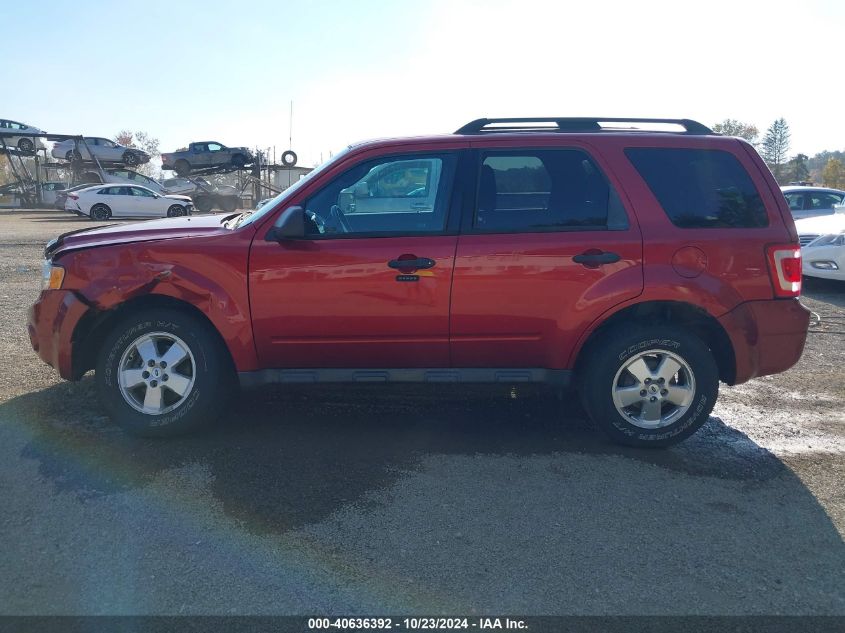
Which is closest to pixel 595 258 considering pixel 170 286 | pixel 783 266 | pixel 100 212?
pixel 783 266

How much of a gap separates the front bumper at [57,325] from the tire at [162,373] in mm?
234

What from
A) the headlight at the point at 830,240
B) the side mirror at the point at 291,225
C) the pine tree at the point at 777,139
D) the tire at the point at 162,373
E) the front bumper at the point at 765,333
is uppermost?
the pine tree at the point at 777,139

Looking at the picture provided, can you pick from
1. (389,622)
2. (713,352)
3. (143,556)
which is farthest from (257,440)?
(713,352)

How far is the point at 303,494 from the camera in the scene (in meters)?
3.62

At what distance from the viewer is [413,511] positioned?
347 cm

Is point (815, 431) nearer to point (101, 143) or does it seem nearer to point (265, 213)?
point (265, 213)

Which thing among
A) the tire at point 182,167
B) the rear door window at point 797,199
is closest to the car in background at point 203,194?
the tire at point 182,167

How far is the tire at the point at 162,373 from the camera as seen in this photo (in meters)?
4.23

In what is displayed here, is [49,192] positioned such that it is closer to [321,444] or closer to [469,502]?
[321,444]

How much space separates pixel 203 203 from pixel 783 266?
101 feet

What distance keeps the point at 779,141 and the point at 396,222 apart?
96239 millimetres

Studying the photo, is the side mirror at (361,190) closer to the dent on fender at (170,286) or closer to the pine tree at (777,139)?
the dent on fender at (170,286)

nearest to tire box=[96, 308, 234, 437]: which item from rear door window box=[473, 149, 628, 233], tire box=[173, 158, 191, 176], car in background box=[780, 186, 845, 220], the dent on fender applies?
the dent on fender

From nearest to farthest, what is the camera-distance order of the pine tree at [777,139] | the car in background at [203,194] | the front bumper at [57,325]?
the front bumper at [57,325] → the car in background at [203,194] → the pine tree at [777,139]
